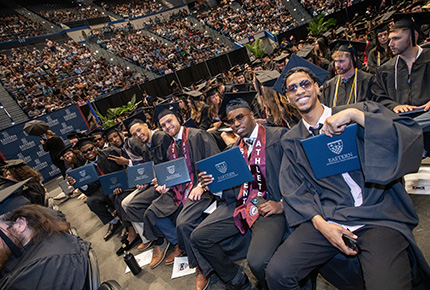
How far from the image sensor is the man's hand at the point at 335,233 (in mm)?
1495

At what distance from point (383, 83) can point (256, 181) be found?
7.64ft

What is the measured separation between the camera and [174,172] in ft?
9.43

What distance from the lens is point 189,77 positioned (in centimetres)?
1777

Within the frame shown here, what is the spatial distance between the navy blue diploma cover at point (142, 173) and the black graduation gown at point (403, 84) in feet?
11.6

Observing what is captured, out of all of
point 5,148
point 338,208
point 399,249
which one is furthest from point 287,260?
point 5,148

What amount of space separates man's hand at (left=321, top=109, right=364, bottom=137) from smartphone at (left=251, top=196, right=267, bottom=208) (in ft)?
3.44

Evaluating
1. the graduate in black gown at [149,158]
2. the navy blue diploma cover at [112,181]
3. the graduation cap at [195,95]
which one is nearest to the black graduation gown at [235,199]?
the graduate in black gown at [149,158]

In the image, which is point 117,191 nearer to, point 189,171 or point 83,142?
point 83,142

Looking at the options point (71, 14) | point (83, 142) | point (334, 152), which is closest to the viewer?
point (334, 152)

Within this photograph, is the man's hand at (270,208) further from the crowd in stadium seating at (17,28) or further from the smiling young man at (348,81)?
the crowd in stadium seating at (17,28)

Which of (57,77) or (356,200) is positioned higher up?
(57,77)

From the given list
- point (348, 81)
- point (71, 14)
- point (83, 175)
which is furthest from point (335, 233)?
point (71, 14)

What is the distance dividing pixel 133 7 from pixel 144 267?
3773 cm

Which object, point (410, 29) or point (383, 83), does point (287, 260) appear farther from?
point (410, 29)
